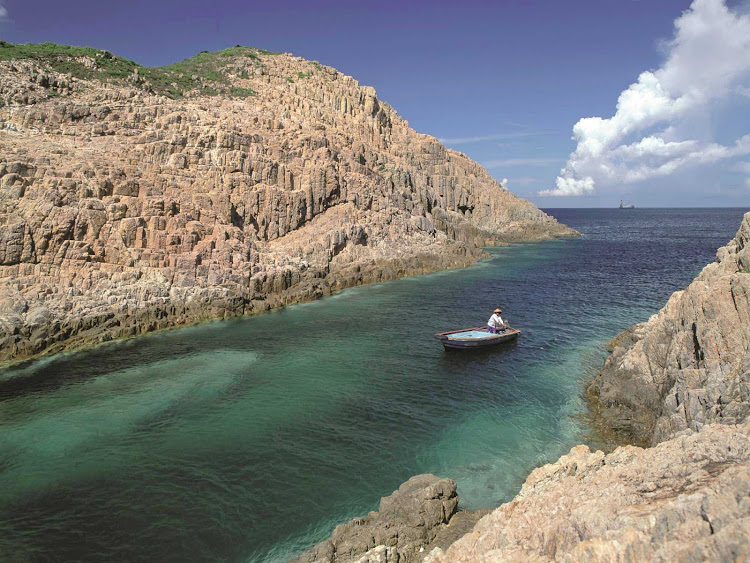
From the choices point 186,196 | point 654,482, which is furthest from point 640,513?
point 186,196

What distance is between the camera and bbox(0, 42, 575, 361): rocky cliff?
115 feet

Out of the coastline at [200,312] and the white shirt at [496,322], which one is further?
the white shirt at [496,322]

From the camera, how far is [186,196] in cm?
4466

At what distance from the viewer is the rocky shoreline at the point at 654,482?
238 inches

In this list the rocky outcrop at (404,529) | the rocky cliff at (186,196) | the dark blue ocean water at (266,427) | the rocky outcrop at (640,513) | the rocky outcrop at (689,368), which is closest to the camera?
the rocky outcrop at (640,513)

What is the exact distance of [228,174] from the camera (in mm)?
50375

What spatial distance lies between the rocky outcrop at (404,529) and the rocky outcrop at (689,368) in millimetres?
9280

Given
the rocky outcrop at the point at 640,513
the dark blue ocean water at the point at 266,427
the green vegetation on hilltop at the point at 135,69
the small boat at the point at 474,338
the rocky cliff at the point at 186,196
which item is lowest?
the dark blue ocean water at the point at 266,427

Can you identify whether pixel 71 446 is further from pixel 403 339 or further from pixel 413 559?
pixel 403 339

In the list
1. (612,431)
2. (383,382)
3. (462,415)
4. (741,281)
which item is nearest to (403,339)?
(383,382)

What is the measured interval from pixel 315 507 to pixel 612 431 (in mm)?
13427

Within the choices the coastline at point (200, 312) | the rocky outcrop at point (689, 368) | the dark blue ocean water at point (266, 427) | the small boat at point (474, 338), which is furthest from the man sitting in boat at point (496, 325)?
the coastline at point (200, 312)

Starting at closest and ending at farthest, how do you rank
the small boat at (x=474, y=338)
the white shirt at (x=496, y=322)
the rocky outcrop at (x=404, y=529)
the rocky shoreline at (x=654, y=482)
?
the rocky shoreline at (x=654, y=482), the rocky outcrop at (x=404, y=529), the small boat at (x=474, y=338), the white shirt at (x=496, y=322)

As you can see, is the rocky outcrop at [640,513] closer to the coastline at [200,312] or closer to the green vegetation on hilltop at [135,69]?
the coastline at [200,312]
